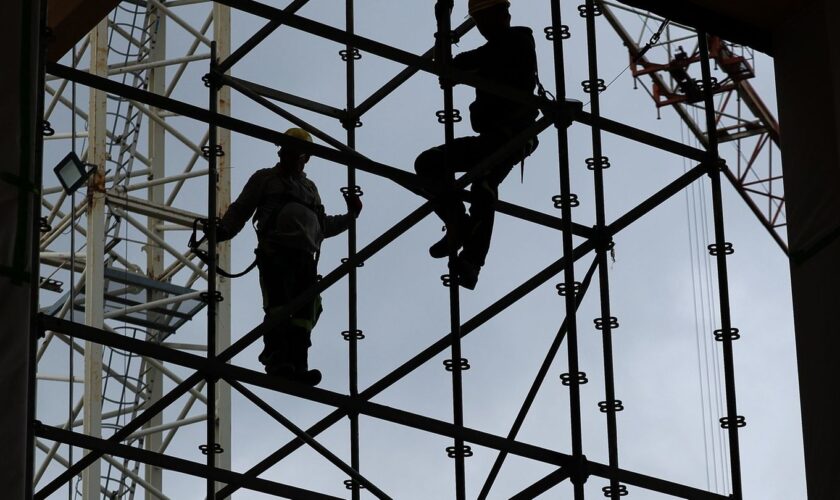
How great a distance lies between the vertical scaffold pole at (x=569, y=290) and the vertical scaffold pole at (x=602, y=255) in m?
0.24

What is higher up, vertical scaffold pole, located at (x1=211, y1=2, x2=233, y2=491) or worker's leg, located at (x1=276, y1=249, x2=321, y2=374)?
vertical scaffold pole, located at (x1=211, y1=2, x2=233, y2=491)

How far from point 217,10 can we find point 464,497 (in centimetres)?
1327

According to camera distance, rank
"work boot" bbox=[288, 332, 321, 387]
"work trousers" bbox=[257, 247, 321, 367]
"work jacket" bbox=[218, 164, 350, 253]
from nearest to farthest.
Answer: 1. "work boot" bbox=[288, 332, 321, 387]
2. "work trousers" bbox=[257, 247, 321, 367]
3. "work jacket" bbox=[218, 164, 350, 253]

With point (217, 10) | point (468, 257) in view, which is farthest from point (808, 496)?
point (217, 10)

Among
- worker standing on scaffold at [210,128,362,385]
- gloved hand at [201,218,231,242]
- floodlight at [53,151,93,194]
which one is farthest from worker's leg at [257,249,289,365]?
floodlight at [53,151,93,194]

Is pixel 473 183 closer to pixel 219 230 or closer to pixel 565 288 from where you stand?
pixel 565 288

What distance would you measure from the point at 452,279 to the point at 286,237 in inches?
73.5

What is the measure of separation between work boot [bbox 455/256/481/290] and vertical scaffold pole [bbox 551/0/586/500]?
25.3 inches

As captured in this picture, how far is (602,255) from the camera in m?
14.7

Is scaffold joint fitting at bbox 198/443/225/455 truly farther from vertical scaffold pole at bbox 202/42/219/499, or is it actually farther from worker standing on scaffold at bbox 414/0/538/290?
worker standing on scaffold at bbox 414/0/538/290

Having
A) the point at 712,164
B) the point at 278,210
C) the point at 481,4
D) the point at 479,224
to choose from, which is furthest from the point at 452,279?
the point at 712,164

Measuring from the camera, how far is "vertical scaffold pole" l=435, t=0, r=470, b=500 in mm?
13586

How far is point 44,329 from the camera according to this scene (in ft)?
42.3

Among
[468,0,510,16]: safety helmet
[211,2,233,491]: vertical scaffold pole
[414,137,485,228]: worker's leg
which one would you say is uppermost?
[211,2,233,491]: vertical scaffold pole
